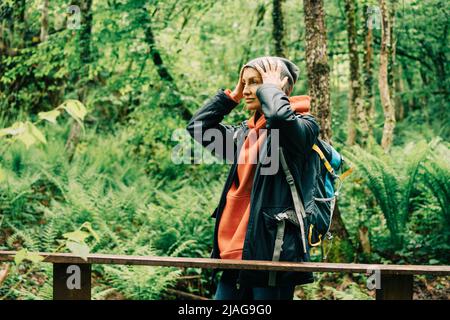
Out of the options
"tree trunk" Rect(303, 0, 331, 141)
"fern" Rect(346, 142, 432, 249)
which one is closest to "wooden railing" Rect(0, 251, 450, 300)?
"tree trunk" Rect(303, 0, 331, 141)

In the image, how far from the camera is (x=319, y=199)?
3.53m

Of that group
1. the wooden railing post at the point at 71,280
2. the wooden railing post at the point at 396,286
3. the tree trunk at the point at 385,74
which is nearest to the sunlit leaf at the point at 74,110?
the wooden railing post at the point at 71,280

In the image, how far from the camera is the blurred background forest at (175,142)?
6.71 m

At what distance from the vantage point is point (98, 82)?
45.2ft

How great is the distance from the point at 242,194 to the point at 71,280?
142 centimetres

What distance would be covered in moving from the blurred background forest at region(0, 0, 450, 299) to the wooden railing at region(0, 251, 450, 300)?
1.00ft

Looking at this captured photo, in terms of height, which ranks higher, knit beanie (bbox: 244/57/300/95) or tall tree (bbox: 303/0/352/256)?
tall tree (bbox: 303/0/352/256)

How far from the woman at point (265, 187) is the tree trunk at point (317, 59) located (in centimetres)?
Result: 253

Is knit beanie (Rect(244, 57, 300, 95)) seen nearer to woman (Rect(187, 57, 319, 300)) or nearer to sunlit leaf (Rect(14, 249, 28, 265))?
woman (Rect(187, 57, 319, 300))

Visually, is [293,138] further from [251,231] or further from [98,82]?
[98,82]

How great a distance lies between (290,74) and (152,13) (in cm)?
654

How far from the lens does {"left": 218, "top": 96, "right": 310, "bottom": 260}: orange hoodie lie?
11.6 feet

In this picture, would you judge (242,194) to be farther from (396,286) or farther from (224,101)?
(396,286)
